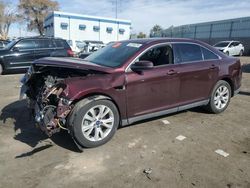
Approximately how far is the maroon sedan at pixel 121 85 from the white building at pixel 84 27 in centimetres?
4003

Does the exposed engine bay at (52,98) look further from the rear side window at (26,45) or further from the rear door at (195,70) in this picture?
the rear side window at (26,45)

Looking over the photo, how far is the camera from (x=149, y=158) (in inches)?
145

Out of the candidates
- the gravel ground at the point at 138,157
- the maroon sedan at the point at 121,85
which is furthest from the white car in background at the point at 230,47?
the gravel ground at the point at 138,157

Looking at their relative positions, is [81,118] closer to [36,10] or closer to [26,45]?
[26,45]

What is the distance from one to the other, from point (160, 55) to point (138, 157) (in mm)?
2057

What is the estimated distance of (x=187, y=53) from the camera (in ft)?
16.7

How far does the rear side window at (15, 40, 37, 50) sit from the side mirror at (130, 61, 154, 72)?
8808 millimetres

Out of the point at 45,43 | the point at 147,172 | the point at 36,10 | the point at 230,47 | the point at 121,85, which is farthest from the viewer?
the point at 36,10

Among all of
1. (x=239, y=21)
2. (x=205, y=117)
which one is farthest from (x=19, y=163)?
(x=239, y=21)

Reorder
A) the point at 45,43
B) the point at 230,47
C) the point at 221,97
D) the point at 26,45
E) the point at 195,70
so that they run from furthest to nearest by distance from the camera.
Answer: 1. the point at 230,47
2. the point at 45,43
3. the point at 26,45
4. the point at 221,97
5. the point at 195,70

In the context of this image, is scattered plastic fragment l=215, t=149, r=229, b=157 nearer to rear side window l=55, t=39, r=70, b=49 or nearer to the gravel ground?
the gravel ground

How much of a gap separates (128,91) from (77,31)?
44815 millimetres

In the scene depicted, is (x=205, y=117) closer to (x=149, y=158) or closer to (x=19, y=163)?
(x=149, y=158)

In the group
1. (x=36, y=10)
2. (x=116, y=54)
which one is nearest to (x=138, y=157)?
(x=116, y=54)
